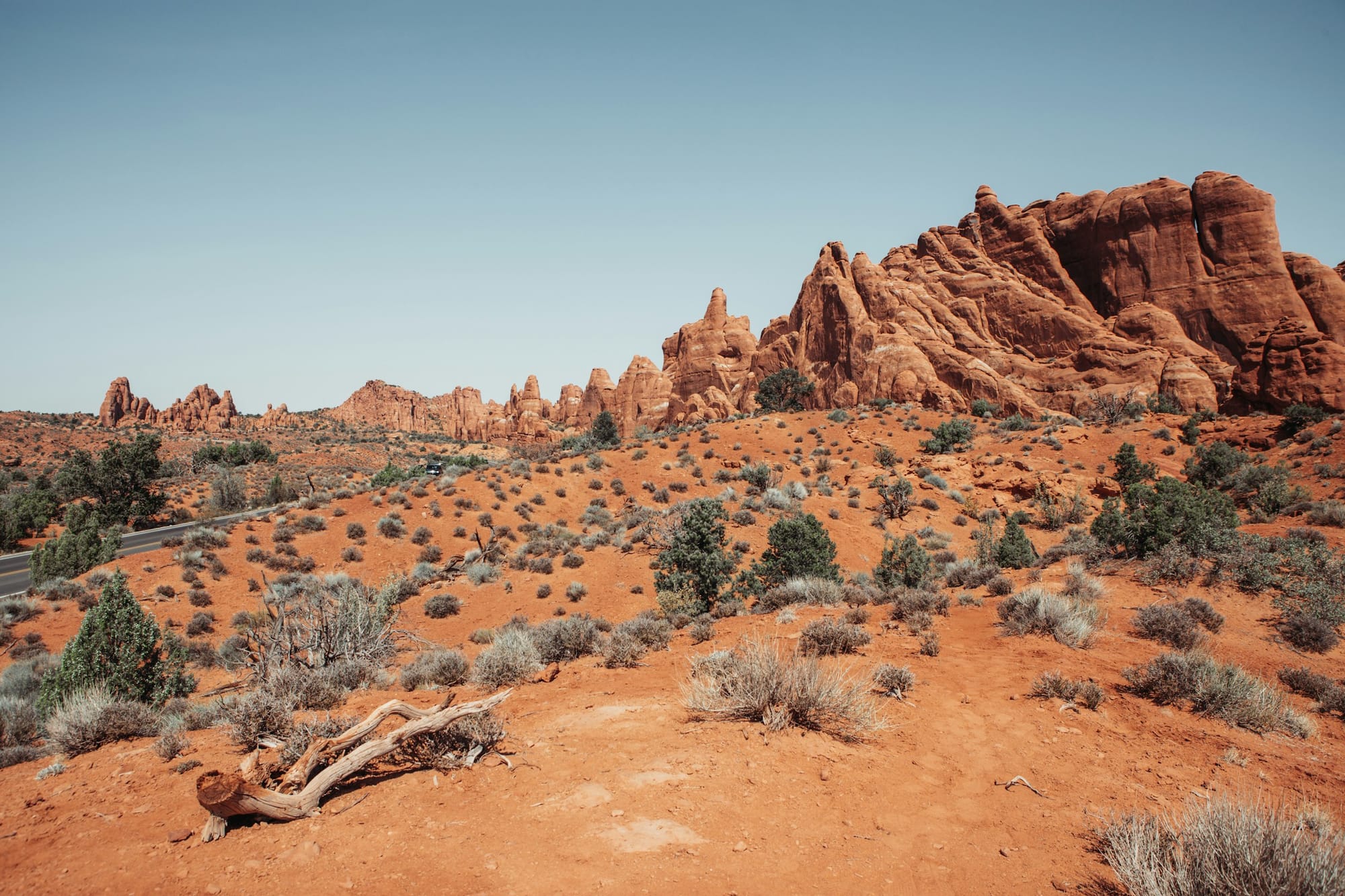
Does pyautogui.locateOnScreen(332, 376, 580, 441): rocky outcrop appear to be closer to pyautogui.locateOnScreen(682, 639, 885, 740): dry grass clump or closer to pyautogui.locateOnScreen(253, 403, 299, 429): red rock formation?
pyautogui.locateOnScreen(253, 403, 299, 429): red rock formation

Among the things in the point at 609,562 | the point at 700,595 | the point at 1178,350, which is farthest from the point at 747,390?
the point at 700,595

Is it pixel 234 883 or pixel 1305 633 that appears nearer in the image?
pixel 234 883

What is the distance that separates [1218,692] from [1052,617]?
2.90m

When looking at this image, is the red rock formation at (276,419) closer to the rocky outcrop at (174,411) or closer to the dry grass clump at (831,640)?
the rocky outcrop at (174,411)

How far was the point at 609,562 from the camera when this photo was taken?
20188 mm

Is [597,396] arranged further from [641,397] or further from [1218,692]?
[1218,692]

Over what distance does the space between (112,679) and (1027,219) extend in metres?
62.6

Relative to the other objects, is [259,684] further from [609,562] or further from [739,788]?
[609,562]

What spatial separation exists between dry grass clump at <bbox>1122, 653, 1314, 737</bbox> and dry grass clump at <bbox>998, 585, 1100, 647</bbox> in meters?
1.47

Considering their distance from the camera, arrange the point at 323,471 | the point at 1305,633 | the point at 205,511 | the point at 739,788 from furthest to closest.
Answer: the point at 323,471 < the point at 205,511 < the point at 1305,633 < the point at 739,788

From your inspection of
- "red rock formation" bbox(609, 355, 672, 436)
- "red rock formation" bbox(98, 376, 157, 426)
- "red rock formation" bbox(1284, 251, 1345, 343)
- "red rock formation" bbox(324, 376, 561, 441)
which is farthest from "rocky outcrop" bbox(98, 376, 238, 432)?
"red rock formation" bbox(1284, 251, 1345, 343)

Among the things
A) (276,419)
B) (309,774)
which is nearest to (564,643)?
(309,774)

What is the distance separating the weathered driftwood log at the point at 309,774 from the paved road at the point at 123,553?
22863 millimetres

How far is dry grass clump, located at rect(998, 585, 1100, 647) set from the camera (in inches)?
345
